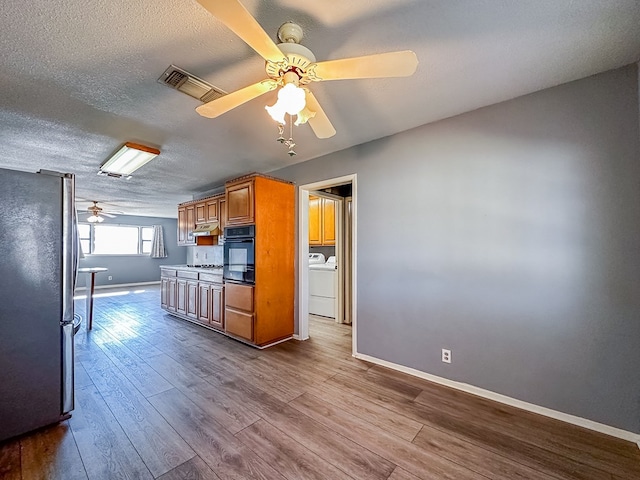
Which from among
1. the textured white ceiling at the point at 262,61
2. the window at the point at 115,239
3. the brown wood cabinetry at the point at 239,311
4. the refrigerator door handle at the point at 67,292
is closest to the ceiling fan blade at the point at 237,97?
the textured white ceiling at the point at 262,61

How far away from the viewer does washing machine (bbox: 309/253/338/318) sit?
4609 millimetres

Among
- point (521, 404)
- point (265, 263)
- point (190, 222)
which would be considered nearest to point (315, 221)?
point (265, 263)

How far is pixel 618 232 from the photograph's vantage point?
5.75ft

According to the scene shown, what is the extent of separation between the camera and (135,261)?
8.74m

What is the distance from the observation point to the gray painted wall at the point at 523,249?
5.76 ft

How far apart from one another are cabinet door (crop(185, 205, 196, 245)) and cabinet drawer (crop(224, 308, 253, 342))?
6.99ft

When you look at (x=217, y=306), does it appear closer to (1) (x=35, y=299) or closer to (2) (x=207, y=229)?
(2) (x=207, y=229)

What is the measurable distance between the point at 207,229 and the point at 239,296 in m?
1.66

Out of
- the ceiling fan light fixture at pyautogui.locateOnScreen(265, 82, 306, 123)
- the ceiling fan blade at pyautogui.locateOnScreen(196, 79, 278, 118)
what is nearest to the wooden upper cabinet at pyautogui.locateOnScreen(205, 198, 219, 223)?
the ceiling fan blade at pyautogui.locateOnScreen(196, 79, 278, 118)

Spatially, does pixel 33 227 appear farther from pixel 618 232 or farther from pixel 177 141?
pixel 618 232

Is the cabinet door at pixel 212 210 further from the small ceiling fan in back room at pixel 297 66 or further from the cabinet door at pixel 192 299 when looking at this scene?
the small ceiling fan in back room at pixel 297 66

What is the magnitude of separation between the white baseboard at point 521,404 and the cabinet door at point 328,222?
2.59m

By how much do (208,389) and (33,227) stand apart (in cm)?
180

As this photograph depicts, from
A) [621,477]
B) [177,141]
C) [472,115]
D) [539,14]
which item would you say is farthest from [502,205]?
[177,141]
